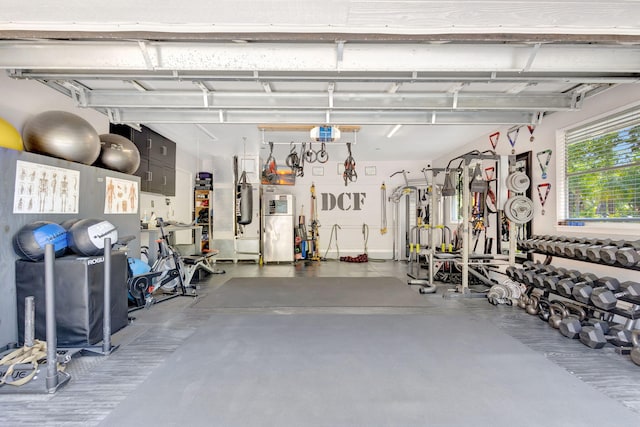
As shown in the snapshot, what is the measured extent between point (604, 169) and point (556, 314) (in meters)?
1.75

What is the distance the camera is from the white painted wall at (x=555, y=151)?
11.2 feet

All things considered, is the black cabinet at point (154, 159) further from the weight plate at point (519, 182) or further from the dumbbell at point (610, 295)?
the dumbbell at point (610, 295)

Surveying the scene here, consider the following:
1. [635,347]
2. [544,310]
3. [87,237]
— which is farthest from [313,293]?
[635,347]

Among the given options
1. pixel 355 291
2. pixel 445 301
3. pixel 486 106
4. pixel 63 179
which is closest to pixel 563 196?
pixel 486 106

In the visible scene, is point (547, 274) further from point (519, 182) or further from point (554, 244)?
point (519, 182)

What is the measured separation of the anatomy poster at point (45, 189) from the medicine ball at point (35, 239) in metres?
0.20

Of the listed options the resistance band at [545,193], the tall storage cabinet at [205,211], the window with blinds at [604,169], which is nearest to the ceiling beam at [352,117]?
the window with blinds at [604,169]

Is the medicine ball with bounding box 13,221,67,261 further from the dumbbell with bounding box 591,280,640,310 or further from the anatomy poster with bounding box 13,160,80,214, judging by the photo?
the dumbbell with bounding box 591,280,640,310

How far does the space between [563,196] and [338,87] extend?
329cm

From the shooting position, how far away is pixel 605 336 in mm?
2938

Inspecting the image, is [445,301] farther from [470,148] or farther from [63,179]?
[63,179]

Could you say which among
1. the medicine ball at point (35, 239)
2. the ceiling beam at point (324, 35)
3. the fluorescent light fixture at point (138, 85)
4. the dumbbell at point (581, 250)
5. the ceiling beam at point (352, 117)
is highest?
the fluorescent light fixture at point (138, 85)

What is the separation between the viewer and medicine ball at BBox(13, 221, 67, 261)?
8.70ft

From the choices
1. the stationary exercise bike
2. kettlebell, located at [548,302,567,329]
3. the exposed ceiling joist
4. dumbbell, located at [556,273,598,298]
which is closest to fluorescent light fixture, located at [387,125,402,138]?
the exposed ceiling joist
